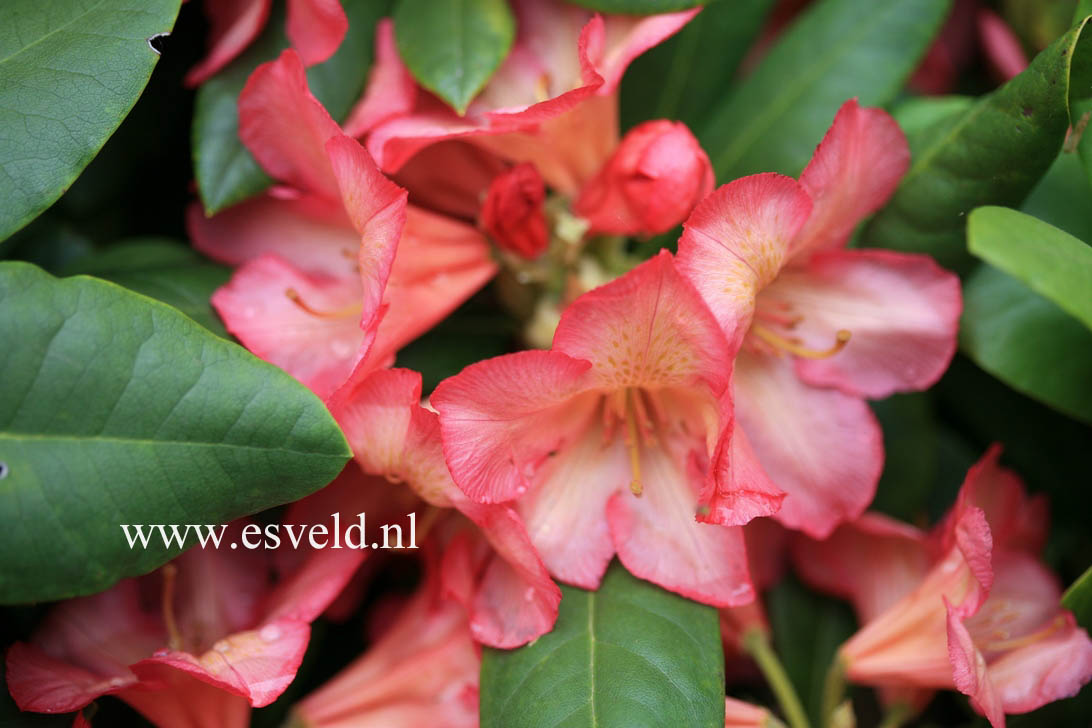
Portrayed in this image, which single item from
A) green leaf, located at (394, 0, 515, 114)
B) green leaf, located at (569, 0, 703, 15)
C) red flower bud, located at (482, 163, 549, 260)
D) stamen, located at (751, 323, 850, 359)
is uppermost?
green leaf, located at (569, 0, 703, 15)

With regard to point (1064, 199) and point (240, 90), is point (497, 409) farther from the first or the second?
point (1064, 199)

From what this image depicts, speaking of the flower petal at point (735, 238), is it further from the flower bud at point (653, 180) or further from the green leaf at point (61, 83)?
the green leaf at point (61, 83)

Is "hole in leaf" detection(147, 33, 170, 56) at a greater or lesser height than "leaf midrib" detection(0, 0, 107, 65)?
lesser

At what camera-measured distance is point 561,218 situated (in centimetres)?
87

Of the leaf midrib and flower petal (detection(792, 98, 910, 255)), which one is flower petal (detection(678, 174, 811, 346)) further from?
the leaf midrib

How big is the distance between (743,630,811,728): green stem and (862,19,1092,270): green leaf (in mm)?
382

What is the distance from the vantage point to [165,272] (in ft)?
2.75

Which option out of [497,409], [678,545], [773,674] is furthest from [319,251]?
[773,674]

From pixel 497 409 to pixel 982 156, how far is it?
439mm

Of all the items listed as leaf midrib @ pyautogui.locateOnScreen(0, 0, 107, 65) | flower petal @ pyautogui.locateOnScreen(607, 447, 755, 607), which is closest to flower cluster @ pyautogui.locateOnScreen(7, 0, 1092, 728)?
flower petal @ pyautogui.locateOnScreen(607, 447, 755, 607)

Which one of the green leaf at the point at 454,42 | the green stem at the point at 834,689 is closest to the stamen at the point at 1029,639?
the green stem at the point at 834,689

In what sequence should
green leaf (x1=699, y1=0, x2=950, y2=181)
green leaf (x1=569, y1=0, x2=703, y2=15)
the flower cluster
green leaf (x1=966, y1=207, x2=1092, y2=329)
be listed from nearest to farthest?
1. green leaf (x1=966, y1=207, x2=1092, y2=329)
2. the flower cluster
3. green leaf (x1=569, y1=0, x2=703, y2=15)
4. green leaf (x1=699, y1=0, x2=950, y2=181)

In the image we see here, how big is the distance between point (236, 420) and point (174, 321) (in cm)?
8

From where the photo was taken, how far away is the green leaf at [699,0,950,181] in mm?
913
